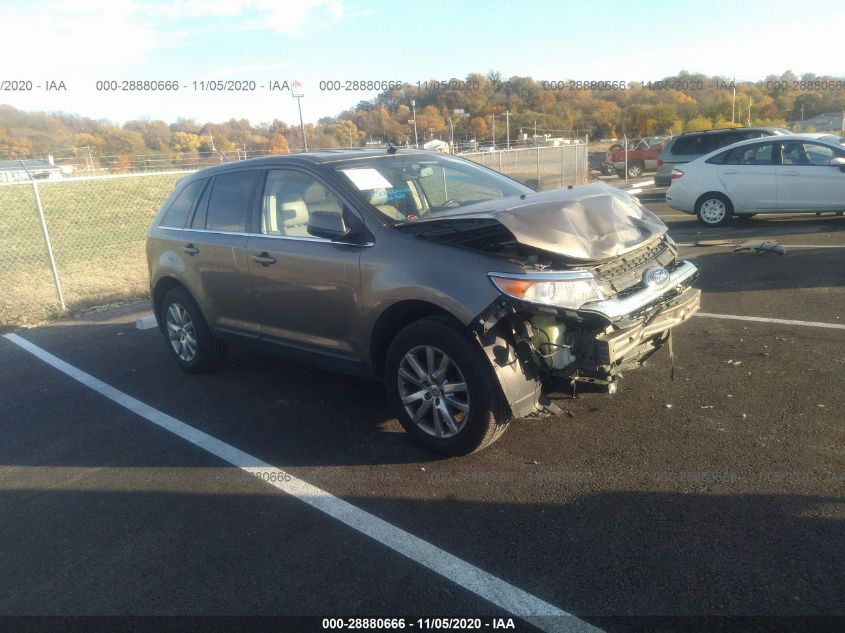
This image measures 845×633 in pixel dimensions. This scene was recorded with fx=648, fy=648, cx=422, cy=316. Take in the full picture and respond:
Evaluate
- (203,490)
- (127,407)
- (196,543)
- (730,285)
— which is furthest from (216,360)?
(730,285)

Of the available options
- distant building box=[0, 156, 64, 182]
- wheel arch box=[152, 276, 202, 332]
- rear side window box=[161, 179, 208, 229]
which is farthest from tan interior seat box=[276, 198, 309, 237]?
distant building box=[0, 156, 64, 182]

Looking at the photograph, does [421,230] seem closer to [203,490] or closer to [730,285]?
[203,490]

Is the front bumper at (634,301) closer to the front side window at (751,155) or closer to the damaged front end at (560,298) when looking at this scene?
the damaged front end at (560,298)

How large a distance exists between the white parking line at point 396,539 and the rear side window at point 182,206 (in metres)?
1.77

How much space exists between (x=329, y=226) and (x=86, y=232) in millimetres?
15422

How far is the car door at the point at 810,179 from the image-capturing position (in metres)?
10.6

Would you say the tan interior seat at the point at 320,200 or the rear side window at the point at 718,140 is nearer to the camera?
the tan interior seat at the point at 320,200

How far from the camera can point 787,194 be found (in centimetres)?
1100

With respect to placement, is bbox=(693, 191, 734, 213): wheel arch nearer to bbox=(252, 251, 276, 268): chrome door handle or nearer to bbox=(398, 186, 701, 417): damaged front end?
bbox=(398, 186, 701, 417): damaged front end

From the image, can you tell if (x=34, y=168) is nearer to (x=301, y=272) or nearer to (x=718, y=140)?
(x=301, y=272)

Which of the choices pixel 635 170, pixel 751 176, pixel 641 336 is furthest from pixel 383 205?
pixel 635 170

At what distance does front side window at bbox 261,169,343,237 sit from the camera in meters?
4.59

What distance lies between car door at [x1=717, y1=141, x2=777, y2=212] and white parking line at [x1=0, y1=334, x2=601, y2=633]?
10320 mm

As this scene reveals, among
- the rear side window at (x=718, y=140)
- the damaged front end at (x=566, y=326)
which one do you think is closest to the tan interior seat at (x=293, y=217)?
the damaged front end at (x=566, y=326)
